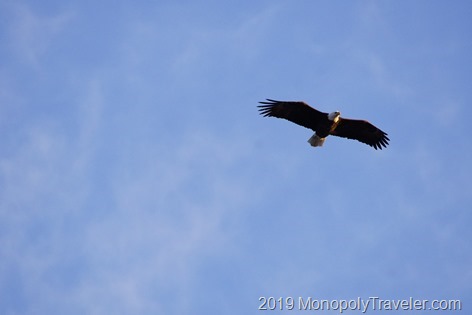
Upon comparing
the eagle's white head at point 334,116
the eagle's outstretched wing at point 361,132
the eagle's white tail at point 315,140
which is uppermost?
the eagle's outstretched wing at point 361,132

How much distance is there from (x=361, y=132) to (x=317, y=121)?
1.75 metres

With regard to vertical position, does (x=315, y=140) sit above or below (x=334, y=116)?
below

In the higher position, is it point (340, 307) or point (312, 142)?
point (312, 142)

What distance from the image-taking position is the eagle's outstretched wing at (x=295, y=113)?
824 inches

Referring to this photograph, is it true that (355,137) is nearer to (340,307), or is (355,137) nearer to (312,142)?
(312,142)

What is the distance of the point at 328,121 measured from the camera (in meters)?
21.0

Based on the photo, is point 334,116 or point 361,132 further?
point 361,132

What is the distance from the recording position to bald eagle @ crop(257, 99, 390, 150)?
20922 mm

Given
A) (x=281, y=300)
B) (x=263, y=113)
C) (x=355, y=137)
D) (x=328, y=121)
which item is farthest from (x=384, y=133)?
(x=281, y=300)

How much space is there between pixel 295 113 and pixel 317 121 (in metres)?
0.74

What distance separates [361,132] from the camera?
867 inches

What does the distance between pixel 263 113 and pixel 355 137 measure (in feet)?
11.0

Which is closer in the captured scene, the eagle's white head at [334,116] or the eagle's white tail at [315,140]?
the eagle's white head at [334,116]

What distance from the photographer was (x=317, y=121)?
21.2 m
